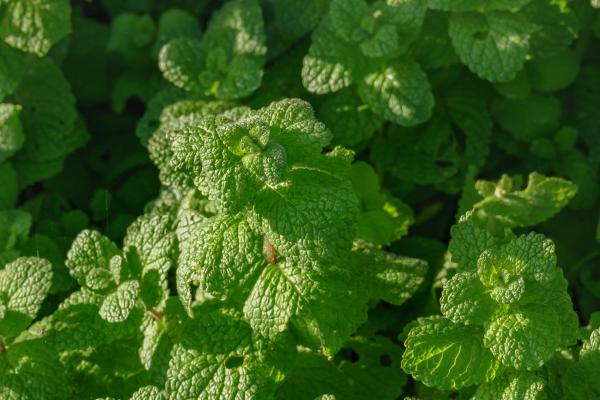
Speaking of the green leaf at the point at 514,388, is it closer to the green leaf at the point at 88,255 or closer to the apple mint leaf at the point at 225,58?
the green leaf at the point at 88,255

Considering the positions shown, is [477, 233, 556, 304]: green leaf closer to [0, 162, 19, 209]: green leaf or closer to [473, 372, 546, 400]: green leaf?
[473, 372, 546, 400]: green leaf

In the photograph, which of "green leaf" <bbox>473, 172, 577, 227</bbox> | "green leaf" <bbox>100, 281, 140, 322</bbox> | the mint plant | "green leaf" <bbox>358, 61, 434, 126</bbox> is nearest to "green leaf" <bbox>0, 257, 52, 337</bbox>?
the mint plant

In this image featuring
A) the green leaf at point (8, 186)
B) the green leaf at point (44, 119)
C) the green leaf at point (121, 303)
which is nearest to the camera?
the green leaf at point (121, 303)

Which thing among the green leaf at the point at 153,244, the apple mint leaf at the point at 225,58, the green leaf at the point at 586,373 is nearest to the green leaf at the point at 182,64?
the apple mint leaf at the point at 225,58

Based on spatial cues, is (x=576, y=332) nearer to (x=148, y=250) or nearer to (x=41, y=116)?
(x=148, y=250)

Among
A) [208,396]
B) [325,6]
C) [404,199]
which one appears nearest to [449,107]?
[404,199]

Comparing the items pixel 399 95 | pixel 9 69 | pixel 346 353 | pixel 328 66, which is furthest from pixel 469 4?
pixel 9 69

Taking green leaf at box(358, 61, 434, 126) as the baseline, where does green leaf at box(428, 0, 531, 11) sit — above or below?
above
